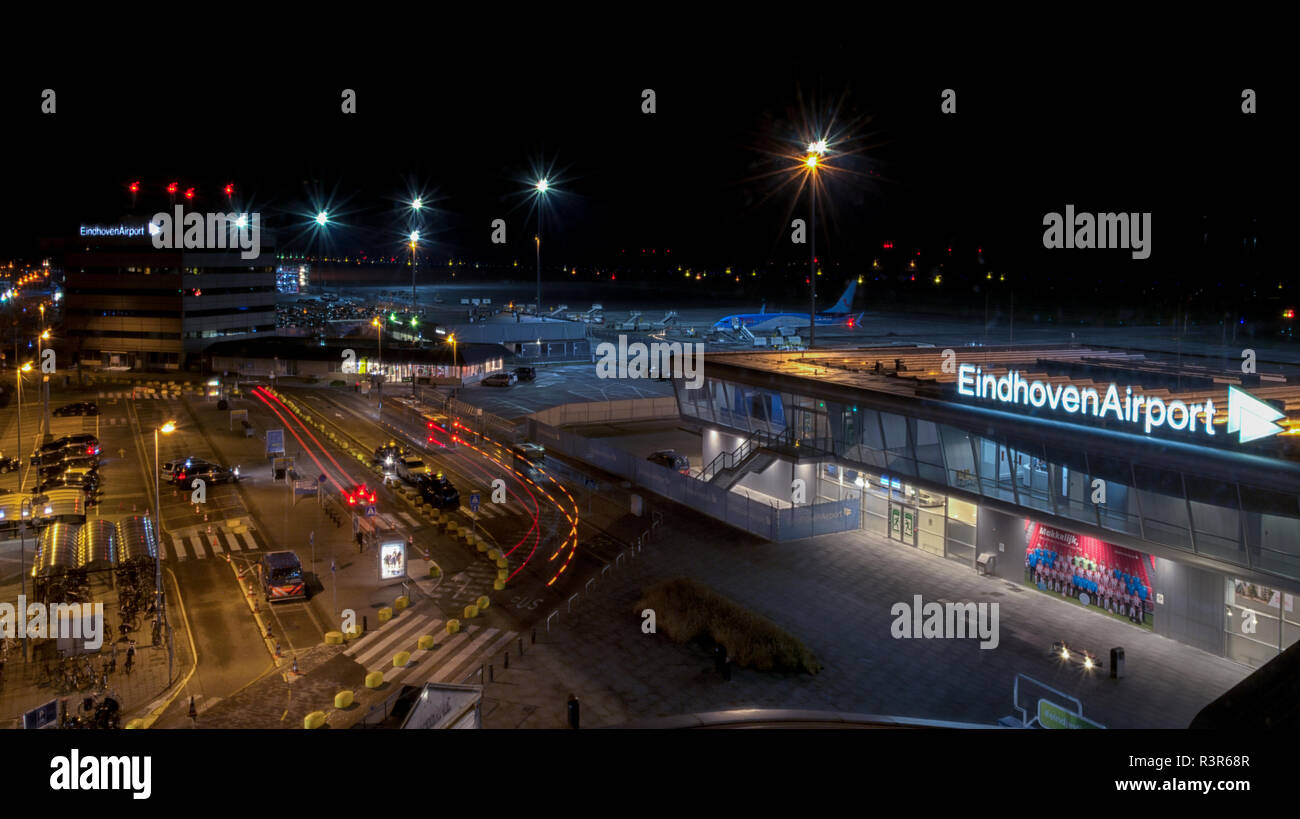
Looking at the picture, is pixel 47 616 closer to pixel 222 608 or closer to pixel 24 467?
pixel 222 608

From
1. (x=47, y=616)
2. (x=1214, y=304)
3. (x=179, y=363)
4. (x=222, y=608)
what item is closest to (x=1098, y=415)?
(x=222, y=608)

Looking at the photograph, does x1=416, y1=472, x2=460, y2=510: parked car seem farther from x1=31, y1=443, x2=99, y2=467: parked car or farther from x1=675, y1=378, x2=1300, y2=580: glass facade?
x1=31, y1=443, x2=99, y2=467: parked car

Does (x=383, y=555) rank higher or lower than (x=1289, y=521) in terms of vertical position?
lower

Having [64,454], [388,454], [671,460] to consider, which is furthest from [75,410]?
[671,460]

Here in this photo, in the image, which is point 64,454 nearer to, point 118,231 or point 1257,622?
point 1257,622

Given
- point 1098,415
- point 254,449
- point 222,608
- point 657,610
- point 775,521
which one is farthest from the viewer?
point 254,449

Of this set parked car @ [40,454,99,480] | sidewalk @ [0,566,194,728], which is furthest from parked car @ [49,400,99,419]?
sidewalk @ [0,566,194,728]
